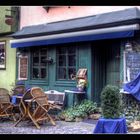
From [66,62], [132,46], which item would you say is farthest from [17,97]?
[132,46]

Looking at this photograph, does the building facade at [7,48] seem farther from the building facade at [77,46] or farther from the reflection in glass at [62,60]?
the reflection in glass at [62,60]

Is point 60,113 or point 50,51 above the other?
point 50,51

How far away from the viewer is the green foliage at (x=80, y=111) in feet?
30.2

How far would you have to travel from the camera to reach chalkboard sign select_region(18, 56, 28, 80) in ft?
42.0

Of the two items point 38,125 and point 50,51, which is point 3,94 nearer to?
point 38,125

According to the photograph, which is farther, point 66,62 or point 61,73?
point 61,73

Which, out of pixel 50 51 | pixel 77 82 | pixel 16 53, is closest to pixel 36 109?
pixel 77 82

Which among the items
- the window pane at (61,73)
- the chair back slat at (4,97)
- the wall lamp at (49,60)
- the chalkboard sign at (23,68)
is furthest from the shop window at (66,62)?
the chair back slat at (4,97)

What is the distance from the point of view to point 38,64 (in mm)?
12172

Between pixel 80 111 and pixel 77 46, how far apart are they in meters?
2.09

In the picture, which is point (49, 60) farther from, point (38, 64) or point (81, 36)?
point (81, 36)

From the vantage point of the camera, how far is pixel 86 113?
30.7 feet
